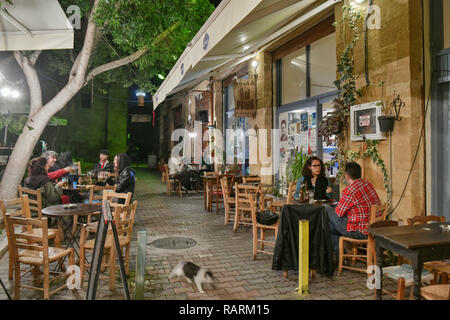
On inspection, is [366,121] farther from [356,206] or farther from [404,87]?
[356,206]

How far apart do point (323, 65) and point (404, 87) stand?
2979 mm

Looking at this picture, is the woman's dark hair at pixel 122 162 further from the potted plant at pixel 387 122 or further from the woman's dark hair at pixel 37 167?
the potted plant at pixel 387 122

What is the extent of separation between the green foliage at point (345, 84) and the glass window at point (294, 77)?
228 cm

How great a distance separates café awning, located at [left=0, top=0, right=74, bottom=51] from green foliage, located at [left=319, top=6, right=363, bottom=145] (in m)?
4.67

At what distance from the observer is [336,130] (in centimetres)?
588

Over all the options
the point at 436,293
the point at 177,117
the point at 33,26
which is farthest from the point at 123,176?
the point at 177,117

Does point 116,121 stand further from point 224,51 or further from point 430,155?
point 430,155

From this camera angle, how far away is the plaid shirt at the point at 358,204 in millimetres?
4242

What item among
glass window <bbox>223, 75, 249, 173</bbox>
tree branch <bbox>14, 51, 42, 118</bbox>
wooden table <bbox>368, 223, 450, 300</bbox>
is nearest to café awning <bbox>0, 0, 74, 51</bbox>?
tree branch <bbox>14, 51, 42, 118</bbox>

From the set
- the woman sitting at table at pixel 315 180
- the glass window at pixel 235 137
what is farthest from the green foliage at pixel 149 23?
the woman sitting at table at pixel 315 180

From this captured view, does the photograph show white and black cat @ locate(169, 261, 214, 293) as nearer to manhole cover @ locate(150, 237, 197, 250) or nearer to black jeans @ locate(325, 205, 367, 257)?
manhole cover @ locate(150, 237, 197, 250)

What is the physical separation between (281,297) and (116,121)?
71.3 ft

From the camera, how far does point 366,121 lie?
5.25 m
